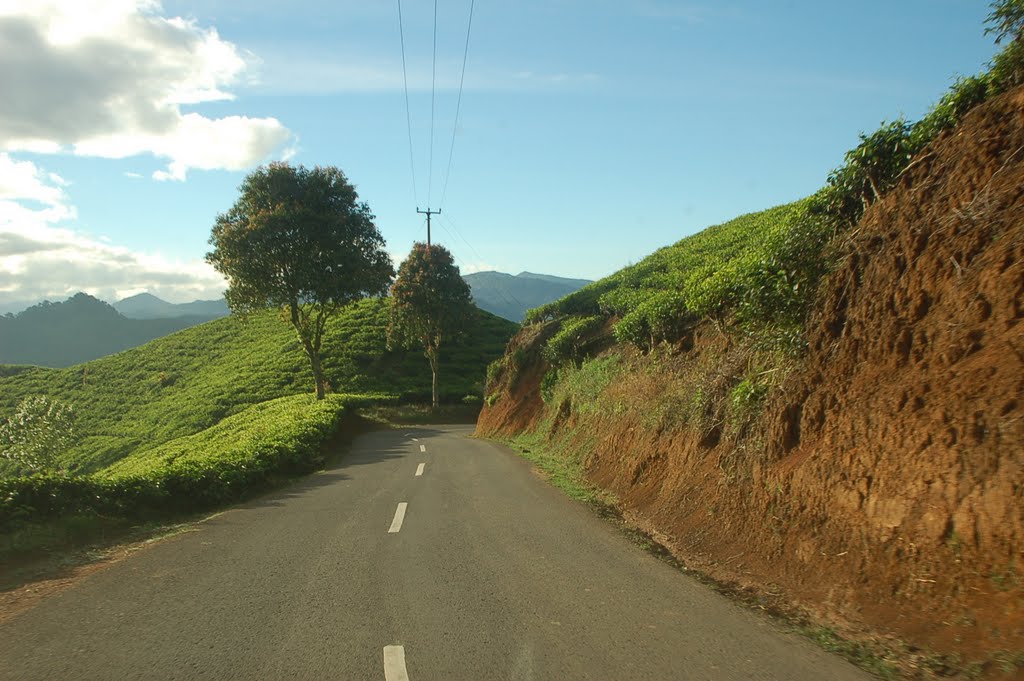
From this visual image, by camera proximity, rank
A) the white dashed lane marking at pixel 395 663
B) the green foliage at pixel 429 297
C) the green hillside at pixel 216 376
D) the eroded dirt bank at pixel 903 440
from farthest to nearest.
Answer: the green hillside at pixel 216 376 < the green foliage at pixel 429 297 < the eroded dirt bank at pixel 903 440 < the white dashed lane marking at pixel 395 663

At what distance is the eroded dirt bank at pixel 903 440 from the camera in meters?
5.05

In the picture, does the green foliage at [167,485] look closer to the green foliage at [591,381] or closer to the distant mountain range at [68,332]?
the green foliage at [591,381]

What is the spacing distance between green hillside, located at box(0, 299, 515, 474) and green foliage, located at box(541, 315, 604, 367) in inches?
775

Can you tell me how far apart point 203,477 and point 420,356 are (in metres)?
44.9

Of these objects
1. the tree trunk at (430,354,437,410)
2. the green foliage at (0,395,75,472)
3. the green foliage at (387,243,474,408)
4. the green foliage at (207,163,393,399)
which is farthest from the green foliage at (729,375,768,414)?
the tree trunk at (430,354,437,410)

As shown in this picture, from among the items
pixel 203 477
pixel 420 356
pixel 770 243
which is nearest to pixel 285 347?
pixel 420 356

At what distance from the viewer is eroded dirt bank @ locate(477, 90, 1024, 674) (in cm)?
505

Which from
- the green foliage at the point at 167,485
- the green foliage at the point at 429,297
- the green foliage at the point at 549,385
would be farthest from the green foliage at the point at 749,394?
the green foliage at the point at 429,297

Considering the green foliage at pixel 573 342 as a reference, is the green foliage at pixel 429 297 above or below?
above

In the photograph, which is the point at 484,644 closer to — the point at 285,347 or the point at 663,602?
the point at 663,602

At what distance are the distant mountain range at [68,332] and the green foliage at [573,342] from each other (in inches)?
6156

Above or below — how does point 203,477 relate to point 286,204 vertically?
A: below

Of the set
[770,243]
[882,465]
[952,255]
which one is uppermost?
[770,243]

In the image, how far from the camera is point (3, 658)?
195 inches
